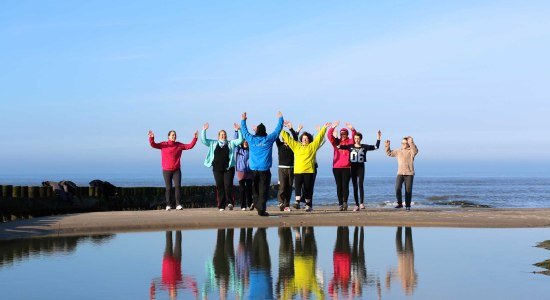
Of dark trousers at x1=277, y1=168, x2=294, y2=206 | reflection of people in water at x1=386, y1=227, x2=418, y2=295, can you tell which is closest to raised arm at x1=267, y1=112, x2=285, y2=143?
dark trousers at x1=277, y1=168, x2=294, y2=206

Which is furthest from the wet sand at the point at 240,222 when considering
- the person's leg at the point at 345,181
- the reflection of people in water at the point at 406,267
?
the reflection of people in water at the point at 406,267

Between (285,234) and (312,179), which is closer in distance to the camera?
(285,234)

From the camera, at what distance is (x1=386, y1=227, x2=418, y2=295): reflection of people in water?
325 inches

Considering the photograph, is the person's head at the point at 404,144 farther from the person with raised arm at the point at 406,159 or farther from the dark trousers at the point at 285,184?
the dark trousers at the point at 285,184

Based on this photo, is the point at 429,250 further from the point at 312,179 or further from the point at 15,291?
the point at 312,179

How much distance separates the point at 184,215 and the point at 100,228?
283cm

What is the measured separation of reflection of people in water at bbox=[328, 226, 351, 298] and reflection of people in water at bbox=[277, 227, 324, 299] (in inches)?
5.1

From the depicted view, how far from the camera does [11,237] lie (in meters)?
13.5

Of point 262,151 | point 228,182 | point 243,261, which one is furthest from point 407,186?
point 243,261

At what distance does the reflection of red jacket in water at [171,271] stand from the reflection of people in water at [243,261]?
642 millimetres

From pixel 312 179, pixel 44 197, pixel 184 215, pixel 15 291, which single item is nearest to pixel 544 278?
pixel 15 291

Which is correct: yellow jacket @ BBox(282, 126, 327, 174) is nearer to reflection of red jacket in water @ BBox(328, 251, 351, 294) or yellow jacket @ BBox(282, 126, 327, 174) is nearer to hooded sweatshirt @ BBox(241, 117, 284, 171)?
hooded sweatshirt @ BBox(241, 117, 284, 171)

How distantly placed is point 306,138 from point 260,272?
10.3 metres

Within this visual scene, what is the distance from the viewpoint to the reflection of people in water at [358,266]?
26.6 feet
